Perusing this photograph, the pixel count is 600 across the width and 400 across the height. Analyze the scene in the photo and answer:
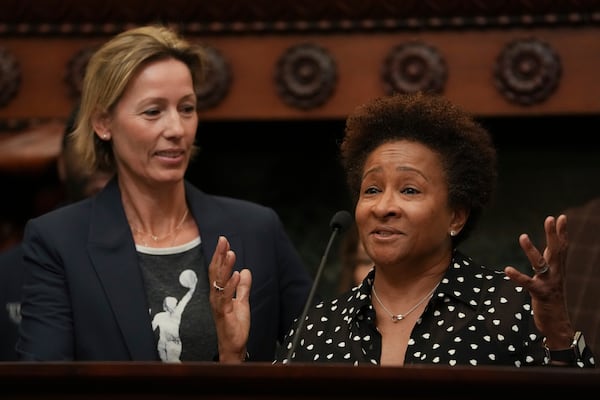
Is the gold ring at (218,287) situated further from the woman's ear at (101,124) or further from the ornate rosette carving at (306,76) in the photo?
the ornate rosette carving at (306,76)

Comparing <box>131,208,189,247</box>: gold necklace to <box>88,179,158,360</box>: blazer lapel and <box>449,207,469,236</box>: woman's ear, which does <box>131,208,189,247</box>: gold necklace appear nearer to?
<box>88,179,158,360</box>: blazer lapel

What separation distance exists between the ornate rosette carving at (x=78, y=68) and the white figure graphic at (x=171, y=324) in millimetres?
1232

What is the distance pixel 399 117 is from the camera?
2357 millimetres

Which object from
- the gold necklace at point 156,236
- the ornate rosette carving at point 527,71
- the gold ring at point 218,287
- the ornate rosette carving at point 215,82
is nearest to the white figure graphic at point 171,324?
the gold necklace at point 156,236

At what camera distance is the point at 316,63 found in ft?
11.8

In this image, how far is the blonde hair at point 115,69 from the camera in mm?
2684

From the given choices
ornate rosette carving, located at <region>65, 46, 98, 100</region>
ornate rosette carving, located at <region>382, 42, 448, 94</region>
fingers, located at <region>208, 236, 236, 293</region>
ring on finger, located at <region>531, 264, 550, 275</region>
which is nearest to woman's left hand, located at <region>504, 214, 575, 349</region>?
ring on finger, located at <region>531, 264, 550, 275</region>

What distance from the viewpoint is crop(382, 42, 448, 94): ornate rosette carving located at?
3.52 m

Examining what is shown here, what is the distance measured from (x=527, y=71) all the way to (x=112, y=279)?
4.69 ft

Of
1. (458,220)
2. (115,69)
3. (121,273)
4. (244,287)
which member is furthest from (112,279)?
(458,220)

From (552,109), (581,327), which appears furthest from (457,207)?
(552,109)

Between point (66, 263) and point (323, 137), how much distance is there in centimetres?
156

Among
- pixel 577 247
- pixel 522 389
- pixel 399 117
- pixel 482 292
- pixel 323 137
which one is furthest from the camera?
pixel 323 137

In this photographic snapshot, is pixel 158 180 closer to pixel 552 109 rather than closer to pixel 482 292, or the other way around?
pixel 482 292
